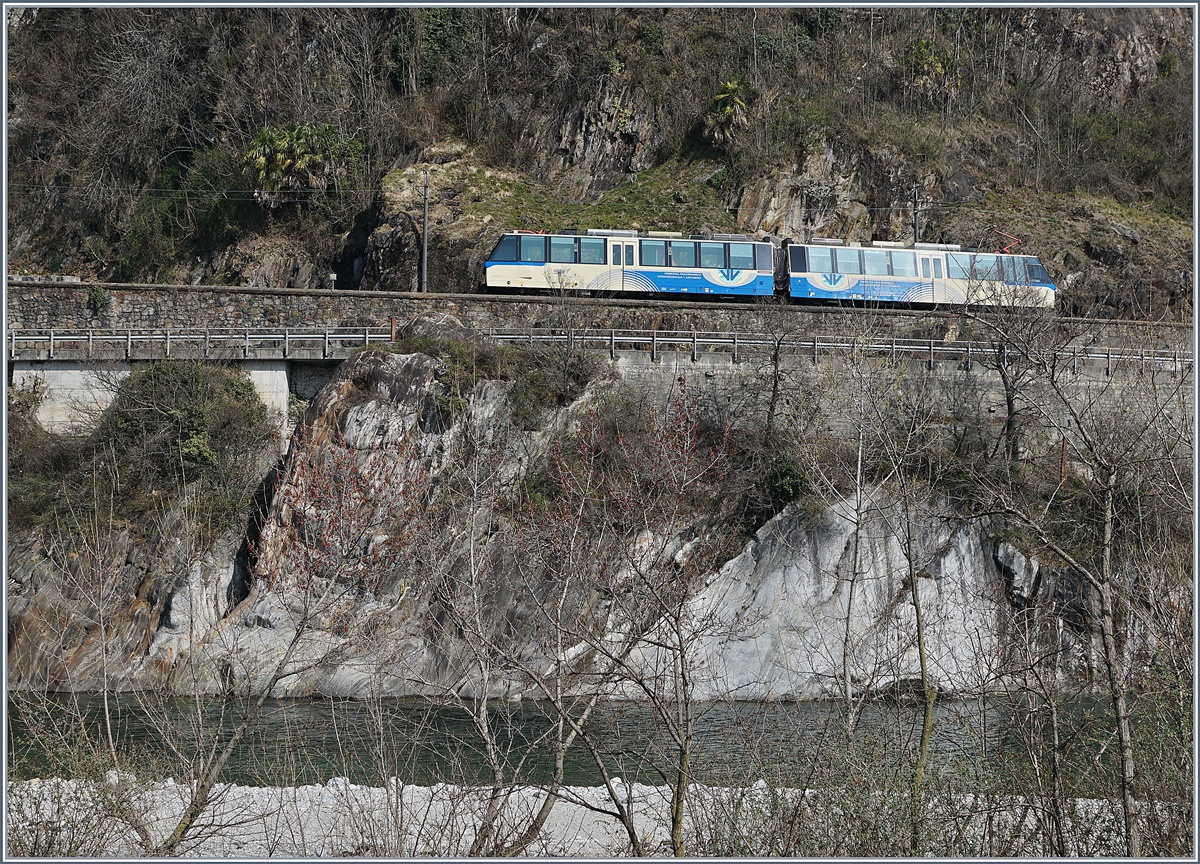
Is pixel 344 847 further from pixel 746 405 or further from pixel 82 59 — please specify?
pixel 82 59

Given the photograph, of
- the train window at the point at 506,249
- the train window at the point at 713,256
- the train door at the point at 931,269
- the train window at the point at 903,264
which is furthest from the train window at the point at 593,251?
the train door at the point at 931,269

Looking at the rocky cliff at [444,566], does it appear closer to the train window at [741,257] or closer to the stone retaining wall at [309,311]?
the stone retaining wall at [309,311]

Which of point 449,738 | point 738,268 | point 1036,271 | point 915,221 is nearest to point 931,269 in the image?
point 1036,271

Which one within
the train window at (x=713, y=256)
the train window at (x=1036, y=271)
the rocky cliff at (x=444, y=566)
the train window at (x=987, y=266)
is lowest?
the rocky cliff at (x=444, y=566)

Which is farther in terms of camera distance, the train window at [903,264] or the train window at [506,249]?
the train window at [903,264]

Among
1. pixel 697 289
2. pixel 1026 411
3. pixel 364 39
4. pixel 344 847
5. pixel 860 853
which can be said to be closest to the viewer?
pixel 860 853

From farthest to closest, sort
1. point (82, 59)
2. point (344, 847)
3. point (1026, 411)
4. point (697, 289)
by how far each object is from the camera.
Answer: point (82, 59), point (697, 289), point (1026, 411), point (344, 847)

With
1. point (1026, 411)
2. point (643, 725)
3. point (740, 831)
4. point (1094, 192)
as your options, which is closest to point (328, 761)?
point (643, 725)

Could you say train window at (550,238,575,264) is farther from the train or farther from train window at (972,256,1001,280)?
train window at (972,256,1001,280)
